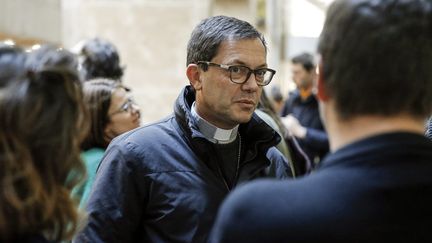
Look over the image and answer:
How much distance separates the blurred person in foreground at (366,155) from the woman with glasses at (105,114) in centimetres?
223

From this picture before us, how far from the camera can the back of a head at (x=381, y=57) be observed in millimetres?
1425

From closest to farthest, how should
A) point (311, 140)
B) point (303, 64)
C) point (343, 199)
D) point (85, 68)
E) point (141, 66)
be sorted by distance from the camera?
1. point (343, 199)
2. point (85, 68)
3. point (311, 140)
4. point (141, 66)
5. point (303, 64)

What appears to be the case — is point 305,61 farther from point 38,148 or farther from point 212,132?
point 38,148

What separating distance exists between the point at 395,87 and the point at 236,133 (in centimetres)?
137

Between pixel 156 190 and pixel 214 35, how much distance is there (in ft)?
2.21

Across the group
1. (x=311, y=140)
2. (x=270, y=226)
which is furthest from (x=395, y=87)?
(x=311, y=140)

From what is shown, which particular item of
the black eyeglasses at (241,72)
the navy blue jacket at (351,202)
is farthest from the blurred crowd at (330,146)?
the black eyeglasses at (241,72)

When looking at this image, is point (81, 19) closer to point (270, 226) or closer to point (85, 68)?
point (85, 68)

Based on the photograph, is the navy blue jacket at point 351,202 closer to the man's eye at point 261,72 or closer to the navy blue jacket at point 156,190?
the navy blue jacket at point 156,190

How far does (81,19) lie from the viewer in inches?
241

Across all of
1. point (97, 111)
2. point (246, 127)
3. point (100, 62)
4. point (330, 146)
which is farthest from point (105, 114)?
point (330, 146)

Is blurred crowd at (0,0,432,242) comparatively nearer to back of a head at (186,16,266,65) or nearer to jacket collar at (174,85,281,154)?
jacket collar at (174,85,281,154)

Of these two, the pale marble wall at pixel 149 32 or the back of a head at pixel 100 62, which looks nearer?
the back of a head at pixel 100 62

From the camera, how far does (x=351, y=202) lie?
140cm
